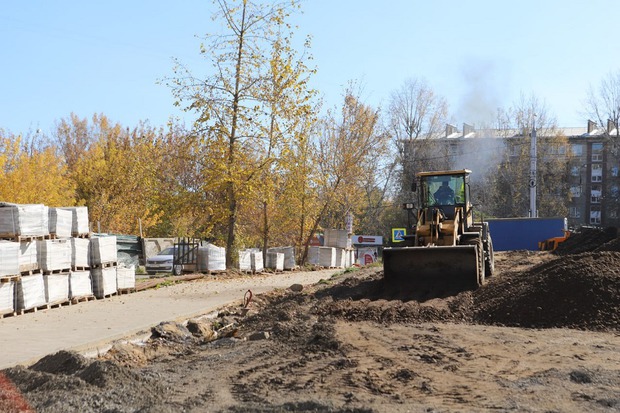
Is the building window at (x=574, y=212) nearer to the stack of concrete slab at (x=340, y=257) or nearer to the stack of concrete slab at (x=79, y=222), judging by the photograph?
the stack of concrete slab at (x=340, y=257)

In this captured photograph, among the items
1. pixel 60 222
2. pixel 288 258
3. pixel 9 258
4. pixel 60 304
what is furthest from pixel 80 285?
pixel 288 258

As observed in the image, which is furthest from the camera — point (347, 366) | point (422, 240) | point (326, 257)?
point (326, 257)

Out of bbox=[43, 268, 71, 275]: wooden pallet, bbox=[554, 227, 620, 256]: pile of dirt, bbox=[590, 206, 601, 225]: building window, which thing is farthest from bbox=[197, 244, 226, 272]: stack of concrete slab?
bbox=[590, 206, 601, 225]: building window

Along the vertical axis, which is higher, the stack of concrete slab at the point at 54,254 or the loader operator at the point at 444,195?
the loader operator at the point at 444,195

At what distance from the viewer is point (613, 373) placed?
29.7 ft

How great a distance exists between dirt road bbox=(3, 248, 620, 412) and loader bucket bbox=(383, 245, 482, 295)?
0.65 metres

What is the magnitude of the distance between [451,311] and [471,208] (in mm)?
6580

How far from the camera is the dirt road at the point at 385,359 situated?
25.9 feet

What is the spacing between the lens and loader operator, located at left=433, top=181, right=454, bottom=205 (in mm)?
20844

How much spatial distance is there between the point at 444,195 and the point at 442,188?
21cm

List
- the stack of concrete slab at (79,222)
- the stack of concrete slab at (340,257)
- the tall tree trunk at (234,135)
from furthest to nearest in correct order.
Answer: the stack of concrete slab at (340,257) → the tall tree trunk at (234,135) → the stack of concrete slab at (79,222)

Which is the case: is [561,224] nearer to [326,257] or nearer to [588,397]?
[326,257]

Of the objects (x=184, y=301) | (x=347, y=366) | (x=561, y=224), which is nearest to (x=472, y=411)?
(x=347, y=366)

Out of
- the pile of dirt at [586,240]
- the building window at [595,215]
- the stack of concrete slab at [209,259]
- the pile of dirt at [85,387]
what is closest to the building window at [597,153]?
the building window at [595,215]
